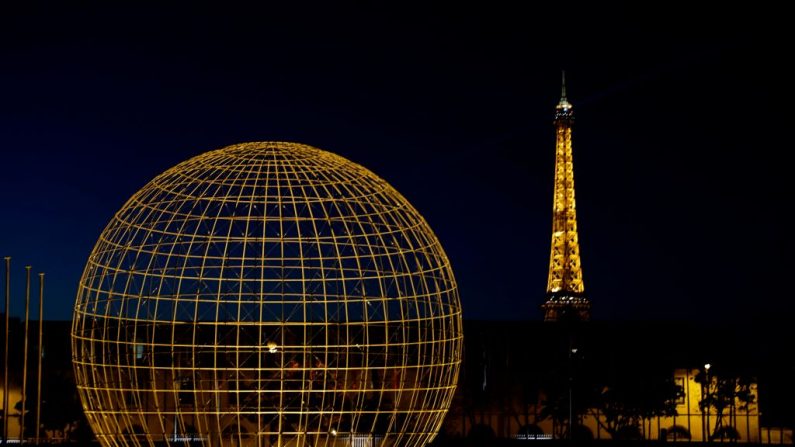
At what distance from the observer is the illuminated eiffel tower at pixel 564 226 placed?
85.2m

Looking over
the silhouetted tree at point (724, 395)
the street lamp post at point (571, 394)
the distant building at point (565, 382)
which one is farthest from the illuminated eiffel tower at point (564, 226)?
the street lamp post at point (571, 394)

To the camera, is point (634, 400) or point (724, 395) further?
point (724, 395)

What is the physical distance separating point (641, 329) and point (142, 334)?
2690cm

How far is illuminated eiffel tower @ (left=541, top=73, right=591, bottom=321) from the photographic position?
85188 mm

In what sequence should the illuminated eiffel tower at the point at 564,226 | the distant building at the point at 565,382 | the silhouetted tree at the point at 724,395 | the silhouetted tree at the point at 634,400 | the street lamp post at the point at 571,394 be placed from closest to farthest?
1. the street lamp post at the point at 571,394
2. the silhouetted tree at the point at 634,400
3. the distant building at the point at 565,382
4. the silhouetted tree at the point at 724,395
5. the illuminated eiffel tower at the point at 564,226

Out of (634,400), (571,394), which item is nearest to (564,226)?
(634,400)

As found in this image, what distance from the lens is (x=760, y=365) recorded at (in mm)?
59656

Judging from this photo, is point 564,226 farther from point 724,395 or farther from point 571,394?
point 571,394

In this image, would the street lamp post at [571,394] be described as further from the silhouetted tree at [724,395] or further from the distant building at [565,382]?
the silhouetted tree at [724,395]

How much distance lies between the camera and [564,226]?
86.1 metres

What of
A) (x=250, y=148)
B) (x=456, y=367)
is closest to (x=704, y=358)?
(x=456, y=367)

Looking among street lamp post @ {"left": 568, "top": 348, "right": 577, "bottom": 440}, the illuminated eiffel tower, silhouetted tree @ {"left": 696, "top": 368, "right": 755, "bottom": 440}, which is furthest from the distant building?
the illuminated eiffel tower

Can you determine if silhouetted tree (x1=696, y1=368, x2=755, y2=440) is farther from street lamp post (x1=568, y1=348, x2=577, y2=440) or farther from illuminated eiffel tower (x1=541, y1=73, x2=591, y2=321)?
illuminated eiffel tower (x1=541, y1=73, x2=591, y2=321)

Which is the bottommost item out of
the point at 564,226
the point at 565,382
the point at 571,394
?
the point at 571,394
